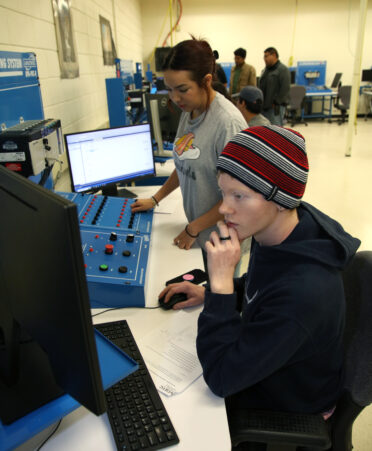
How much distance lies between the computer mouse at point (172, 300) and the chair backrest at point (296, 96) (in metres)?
8.04

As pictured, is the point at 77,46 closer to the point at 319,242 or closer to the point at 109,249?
the point at 109,249

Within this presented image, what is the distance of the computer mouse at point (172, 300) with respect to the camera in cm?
116

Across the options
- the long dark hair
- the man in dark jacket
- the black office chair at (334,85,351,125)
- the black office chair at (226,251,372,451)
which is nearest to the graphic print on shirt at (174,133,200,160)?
the long dark hair

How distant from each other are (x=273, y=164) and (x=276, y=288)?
277 millimetres

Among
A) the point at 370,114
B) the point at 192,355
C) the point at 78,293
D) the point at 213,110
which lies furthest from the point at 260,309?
the point at 370,114

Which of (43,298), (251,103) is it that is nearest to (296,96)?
(251,103)

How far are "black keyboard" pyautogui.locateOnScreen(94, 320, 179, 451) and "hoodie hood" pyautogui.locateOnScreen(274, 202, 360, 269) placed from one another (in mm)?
449

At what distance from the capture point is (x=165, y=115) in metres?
2.97

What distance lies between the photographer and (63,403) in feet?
2.39

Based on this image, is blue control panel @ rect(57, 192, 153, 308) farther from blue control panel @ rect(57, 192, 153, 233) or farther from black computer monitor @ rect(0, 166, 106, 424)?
black computer monitor @ rect(0, 166, 106, 424)

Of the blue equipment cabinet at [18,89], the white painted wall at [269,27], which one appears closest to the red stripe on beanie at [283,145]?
the blue equipment cabinet at [18,89]

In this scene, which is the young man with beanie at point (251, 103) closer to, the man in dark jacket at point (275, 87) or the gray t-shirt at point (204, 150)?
the gray t-shirt at point (204, 150)

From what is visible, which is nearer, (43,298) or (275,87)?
(43,298)

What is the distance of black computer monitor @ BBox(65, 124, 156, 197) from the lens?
1.79 m
